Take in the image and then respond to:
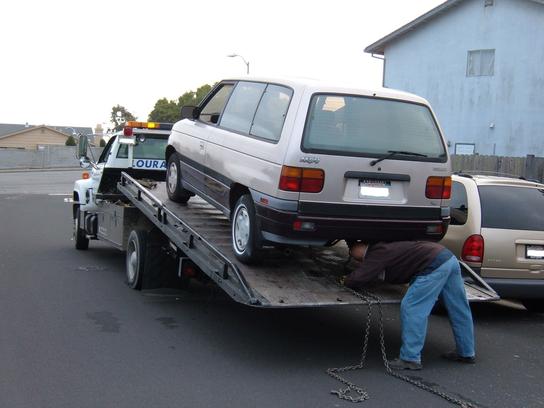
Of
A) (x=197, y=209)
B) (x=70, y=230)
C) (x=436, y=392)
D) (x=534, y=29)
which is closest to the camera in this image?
(x=436, y=392)

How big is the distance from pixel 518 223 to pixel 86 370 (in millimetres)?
5118

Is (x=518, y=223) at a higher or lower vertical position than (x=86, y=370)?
higher

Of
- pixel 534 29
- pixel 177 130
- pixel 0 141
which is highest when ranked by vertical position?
pixel 534 29

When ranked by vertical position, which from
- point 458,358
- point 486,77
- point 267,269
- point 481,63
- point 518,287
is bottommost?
point 458,358

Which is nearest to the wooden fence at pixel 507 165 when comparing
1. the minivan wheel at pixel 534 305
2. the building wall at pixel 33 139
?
the minivan wheel at pixel 534 305

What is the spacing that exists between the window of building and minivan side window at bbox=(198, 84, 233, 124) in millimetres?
22816

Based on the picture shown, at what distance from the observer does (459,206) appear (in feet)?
27.2

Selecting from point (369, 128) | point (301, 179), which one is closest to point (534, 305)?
point (369, 128)

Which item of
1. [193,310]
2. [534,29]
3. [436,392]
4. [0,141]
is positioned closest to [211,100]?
[193,310]

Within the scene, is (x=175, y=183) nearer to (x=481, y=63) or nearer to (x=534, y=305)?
(x=534, y=305)

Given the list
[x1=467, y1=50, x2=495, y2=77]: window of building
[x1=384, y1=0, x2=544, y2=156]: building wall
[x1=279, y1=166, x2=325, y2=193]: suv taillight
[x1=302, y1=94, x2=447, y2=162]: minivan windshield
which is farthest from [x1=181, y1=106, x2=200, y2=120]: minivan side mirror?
[x1=467, y1=50, x2=495, y2=77]: window of building

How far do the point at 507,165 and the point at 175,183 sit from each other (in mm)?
13853

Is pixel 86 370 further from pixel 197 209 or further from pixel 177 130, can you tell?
pixel 177 130

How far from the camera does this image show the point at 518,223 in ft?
27.0
